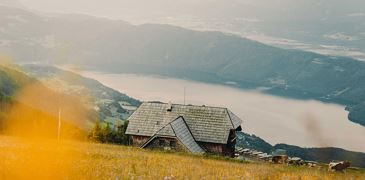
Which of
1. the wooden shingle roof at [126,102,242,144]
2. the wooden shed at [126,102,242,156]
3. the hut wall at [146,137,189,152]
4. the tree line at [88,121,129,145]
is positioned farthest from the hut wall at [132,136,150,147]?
the hut wall at [146,137,189,152]

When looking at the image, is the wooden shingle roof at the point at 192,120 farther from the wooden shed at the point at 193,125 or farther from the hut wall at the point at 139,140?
the hut wall at the point at 139,140

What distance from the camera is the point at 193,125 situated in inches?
2805

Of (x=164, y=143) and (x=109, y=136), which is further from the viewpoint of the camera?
(x=109, y=136)

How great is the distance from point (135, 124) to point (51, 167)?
59.1 meters

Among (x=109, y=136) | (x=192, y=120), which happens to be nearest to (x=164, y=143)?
(x=192, y=120)

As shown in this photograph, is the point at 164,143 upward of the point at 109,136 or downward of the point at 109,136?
downward

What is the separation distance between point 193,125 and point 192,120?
0.89 metres

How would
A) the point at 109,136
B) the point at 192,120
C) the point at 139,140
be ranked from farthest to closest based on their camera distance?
the point at 109,136, the point at 192,120, the point at 139,140

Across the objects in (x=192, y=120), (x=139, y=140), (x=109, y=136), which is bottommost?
(x=139, y=140)

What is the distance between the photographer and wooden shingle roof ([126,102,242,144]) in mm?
70044

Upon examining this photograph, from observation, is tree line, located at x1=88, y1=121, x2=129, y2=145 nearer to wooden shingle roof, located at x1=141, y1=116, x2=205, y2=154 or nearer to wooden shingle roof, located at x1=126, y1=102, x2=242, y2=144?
wooden shingle roof, located at x1=126, y1=102, x2=242, y2=144

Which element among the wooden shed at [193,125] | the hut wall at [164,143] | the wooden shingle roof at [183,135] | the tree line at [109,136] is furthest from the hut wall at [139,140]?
the hut wall at [164,143]

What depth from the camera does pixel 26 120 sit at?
18450 centimetres

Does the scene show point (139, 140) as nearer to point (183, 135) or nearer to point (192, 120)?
point (192, 120)
